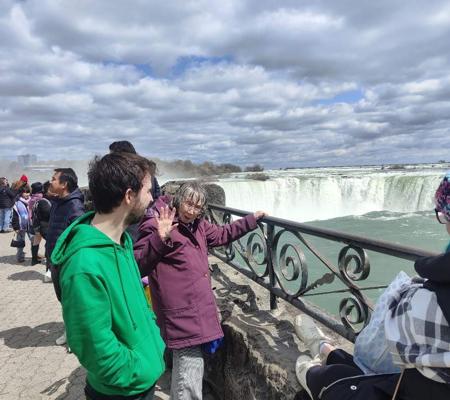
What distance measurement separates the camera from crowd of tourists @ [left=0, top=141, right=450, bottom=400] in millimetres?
1372

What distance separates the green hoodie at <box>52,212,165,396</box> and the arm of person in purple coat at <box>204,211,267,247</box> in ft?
3.89

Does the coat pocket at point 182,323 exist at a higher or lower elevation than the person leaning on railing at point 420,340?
lower

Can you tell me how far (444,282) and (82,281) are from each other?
4.00ft

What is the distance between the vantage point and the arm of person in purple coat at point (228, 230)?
2971mm

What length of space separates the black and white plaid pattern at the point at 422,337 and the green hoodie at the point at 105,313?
98 cm

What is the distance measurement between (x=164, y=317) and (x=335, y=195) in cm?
2542

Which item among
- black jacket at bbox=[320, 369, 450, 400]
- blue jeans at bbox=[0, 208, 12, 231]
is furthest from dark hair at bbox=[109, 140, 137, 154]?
blue jeans at bbox=[0, 208, 12, 231]

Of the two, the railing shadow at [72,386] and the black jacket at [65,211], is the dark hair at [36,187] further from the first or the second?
the railing shadow at [72,386]

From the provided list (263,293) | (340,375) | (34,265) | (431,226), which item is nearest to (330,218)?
(431,226)

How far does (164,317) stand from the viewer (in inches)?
100

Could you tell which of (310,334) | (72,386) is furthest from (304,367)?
(72,386)

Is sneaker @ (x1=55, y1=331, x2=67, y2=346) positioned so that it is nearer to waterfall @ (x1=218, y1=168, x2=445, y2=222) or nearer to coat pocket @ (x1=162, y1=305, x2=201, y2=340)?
coat pocket @ (x1=162, y1=305, x2=201, y2=340)

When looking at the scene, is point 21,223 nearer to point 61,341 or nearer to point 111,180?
point 61,341

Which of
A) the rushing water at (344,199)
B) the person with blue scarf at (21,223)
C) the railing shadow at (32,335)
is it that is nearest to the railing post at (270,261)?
the railing shadow at (32,335)
